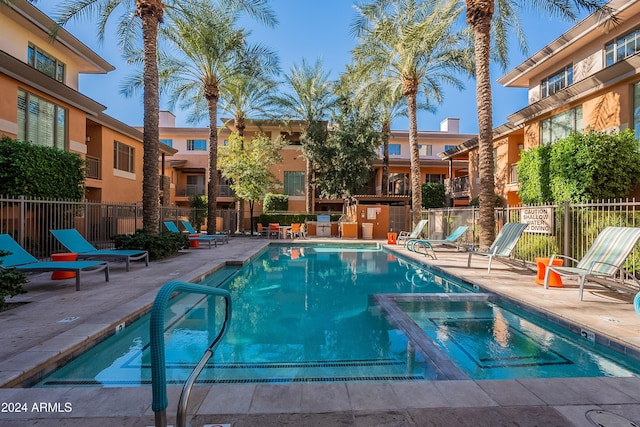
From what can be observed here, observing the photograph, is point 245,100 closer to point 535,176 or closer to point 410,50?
point 410,50

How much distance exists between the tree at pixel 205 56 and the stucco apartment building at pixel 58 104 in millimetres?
2287

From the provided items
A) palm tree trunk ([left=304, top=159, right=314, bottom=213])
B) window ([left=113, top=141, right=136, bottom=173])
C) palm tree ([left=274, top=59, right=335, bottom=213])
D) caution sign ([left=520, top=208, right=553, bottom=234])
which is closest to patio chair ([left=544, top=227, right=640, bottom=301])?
caution sign ([left=520, top=208, right=553, bottom=234])

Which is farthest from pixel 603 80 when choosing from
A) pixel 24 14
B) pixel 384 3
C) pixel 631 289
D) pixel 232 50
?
pixel 24 14

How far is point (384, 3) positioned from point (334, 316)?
12.5 m

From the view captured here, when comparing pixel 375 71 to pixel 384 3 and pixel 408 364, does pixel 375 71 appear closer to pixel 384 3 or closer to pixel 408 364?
pixel 384 3

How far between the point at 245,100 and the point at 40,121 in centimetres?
1269

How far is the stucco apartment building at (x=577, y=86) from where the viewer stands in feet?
38.3

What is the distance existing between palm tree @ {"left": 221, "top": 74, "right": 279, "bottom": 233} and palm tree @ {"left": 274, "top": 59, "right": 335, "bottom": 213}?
101 cm

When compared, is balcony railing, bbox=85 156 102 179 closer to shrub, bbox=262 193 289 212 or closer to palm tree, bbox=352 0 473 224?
shrub, bbox=262 193 289 212

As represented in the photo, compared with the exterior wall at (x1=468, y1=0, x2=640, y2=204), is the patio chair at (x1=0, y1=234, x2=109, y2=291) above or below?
below

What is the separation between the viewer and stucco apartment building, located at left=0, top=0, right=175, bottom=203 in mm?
11836

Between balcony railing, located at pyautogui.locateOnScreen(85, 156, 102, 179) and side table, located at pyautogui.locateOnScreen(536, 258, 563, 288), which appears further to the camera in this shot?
balcony railing, located at pyautogui.locateOnScreen(85, 156, 102, 179)

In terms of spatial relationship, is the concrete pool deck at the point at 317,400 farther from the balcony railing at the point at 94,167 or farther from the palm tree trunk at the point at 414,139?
the balcony railing at the point at 94,167

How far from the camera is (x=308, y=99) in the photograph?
86.0 ft
